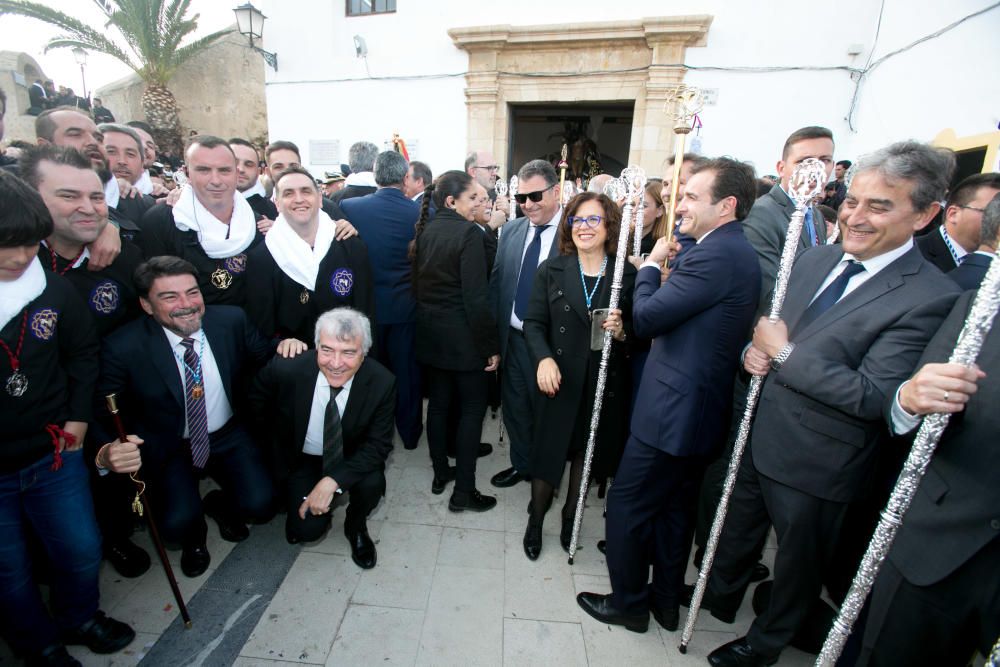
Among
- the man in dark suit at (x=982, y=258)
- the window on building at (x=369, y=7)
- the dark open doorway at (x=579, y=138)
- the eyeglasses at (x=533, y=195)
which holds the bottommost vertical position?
the man in dark suit at (x=982, y=258)

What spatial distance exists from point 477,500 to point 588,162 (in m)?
10.4

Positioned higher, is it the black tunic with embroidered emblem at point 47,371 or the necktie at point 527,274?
the necktie at point 527,274

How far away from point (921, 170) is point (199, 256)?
11.3ft

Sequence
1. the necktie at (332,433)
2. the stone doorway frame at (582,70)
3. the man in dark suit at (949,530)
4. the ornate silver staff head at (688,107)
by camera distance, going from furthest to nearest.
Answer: the stone doorway frame at (582,70)
the necktie at (332,433)
the ornate silver staff head at (688,107)
the man in dark suit at (949,530)

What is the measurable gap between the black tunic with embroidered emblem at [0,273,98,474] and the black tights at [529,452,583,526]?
2.24 metres

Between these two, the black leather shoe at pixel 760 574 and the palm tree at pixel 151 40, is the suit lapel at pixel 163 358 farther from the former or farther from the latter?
the palm tree at pixel 151 40

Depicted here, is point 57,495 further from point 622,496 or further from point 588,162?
point 588,162

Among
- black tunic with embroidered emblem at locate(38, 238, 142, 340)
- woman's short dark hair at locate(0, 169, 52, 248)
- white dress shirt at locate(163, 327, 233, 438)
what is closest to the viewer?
woman's short dark hair at locate(0, 169, 52, 248)

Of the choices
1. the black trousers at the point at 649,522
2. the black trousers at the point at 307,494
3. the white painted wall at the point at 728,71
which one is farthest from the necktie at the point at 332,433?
the white painted wall at the point at 728,71

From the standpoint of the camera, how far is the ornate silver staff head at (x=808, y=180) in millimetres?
1744

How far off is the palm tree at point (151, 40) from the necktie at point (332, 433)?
486 inches

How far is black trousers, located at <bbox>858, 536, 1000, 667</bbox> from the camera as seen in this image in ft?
4.52

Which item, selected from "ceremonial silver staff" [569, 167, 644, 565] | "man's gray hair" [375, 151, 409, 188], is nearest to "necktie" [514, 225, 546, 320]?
"ceremonial silver staff" [569, 167, 644, 565]

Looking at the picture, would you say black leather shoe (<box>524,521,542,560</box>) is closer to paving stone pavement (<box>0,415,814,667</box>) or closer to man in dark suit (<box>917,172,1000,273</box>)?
paving stone pavement (<box>0,415,814,667</box>)
